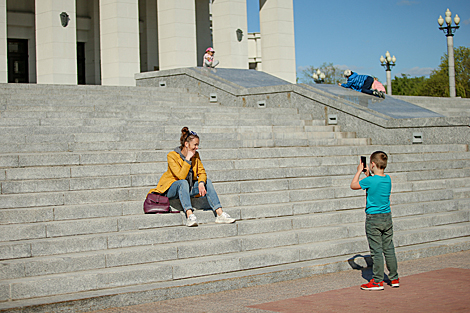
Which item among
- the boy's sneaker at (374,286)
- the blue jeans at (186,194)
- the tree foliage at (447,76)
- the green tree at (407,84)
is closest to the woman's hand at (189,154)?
the blue jeans at (186,194)

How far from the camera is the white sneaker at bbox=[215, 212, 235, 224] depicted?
302 inches

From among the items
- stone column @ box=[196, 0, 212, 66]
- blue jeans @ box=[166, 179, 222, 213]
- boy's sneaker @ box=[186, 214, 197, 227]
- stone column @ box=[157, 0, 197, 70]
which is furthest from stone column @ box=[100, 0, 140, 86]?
boy's sneaker @ box=[186, 214, 197, 227]

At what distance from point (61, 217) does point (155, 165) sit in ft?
7.09

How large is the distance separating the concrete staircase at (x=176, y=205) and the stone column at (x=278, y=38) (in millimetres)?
13367

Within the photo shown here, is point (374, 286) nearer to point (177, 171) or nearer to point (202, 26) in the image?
point (177, 171)

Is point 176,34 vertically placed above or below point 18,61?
above

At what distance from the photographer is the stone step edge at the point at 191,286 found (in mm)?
5523

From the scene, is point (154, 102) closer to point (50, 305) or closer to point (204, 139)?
point (204, 139)

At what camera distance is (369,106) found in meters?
13.6

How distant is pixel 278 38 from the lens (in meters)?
26.2

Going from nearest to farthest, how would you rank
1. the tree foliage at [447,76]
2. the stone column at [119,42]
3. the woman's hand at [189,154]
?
the woman's hand at [189,154] < the stone column at [119,42] < the tree foliage at [447,76]

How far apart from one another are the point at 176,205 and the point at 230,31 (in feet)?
60.6

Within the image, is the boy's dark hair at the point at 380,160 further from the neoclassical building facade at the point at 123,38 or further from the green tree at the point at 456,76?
the green tree at the point at 456,76

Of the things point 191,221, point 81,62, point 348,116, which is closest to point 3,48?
point 81,62
